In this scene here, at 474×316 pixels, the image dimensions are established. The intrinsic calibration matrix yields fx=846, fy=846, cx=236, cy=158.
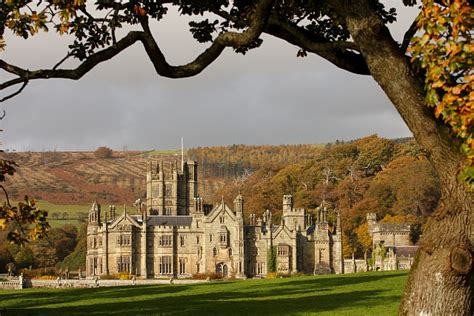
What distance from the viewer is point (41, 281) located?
66188mm

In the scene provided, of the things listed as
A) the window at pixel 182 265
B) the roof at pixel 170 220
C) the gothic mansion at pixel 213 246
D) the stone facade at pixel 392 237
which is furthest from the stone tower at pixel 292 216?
the window at pixel 182 265

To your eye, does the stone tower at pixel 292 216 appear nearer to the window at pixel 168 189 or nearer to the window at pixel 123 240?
the window at pixel 168 189

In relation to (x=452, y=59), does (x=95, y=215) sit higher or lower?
higher

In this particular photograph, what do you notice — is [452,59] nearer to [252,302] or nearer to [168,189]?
[252,302]

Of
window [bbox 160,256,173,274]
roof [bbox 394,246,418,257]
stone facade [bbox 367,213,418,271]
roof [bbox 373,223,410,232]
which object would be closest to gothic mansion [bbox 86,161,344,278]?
window [bbox 160,256,173,274]

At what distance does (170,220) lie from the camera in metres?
90.1

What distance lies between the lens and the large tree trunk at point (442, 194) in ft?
28.1

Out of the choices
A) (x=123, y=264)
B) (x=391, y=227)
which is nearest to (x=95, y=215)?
(x=123, y=264)

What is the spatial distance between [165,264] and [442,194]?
80.0m

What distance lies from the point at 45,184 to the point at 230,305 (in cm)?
17568

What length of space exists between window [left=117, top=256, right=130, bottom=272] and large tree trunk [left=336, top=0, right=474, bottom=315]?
79594 mm

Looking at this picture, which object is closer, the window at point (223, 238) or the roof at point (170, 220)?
the window at point (223, 238)

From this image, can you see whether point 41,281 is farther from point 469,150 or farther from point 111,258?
point 469,150

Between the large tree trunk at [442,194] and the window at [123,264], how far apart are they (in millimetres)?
79594
